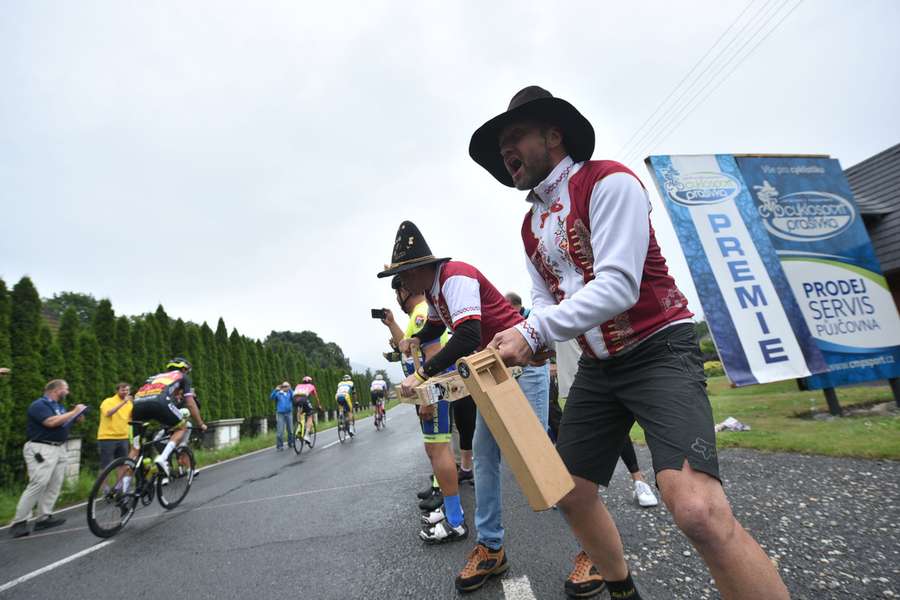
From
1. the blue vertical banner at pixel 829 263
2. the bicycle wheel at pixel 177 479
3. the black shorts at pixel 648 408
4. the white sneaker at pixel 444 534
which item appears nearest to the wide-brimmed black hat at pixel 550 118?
the black shorts at pixel 648 408

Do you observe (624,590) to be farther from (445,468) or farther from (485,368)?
(445,468)

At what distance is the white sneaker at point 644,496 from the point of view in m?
3.58

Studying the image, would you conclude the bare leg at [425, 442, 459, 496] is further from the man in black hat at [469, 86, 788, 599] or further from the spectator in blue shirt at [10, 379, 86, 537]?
the spectator in blue shirt at [10, 379, 86, 537]

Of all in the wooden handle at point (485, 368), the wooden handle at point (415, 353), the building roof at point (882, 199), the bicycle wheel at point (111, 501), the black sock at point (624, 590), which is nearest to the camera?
the wooden handle at point (485, 368)

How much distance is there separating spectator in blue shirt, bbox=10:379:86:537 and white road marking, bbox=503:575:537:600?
21.4ft

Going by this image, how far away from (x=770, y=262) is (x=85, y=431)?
48.8ft

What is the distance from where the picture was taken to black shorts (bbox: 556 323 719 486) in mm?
1362

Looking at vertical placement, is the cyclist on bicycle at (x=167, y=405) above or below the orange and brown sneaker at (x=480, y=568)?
above

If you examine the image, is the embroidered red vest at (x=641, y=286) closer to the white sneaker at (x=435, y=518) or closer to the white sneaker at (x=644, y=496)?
the white sneaker at (x=435, y=518)

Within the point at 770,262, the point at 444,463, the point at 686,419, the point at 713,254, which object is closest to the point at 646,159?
the point at 713,254

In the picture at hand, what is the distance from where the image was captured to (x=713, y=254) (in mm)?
7582

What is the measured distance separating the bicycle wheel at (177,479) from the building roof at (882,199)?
15.7 metres

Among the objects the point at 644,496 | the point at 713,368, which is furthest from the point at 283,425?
the point at 713,368

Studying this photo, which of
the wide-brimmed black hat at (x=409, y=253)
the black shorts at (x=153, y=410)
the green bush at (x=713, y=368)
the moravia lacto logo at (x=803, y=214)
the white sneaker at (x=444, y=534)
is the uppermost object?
the moravia lacto logo at (x=803, y=214)
